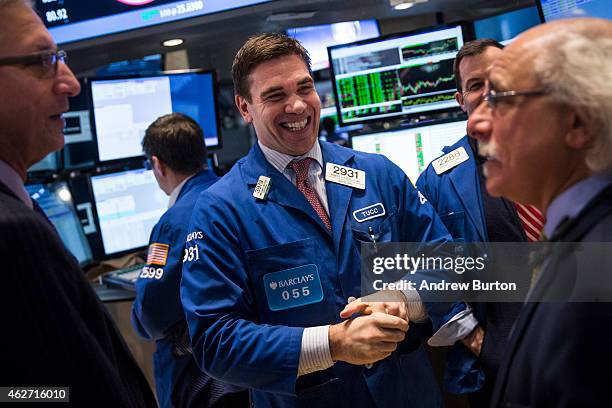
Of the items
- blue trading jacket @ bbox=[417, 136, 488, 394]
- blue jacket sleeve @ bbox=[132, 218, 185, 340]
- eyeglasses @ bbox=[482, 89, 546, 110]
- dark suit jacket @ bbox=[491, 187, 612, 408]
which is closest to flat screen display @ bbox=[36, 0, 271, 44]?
blue jacket sleeve @ bbox=[132, 218, 185, 340]

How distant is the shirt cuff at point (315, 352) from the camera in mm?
1772

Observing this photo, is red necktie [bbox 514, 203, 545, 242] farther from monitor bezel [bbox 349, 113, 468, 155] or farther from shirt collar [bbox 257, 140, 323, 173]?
monitor bezel [bbox 349, 113, 468, 155]

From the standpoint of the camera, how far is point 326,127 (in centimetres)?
433

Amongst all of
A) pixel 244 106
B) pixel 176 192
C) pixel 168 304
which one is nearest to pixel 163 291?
pixel 168 304

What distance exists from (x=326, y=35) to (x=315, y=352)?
2.83 meters

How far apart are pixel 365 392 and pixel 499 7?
248cm

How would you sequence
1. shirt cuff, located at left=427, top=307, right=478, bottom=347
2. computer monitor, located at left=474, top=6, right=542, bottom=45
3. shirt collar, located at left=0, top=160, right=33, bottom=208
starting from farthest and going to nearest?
computer monitor, located at left=474, top=6, right=542, bottom=45 → shirt cuff, located at left=427, top=307, right=478, bottom=347 → shirt collar, located at left=0, top=160, right=33, bottom=208

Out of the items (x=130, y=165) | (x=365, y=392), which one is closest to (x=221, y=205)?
(x=365, y=392)

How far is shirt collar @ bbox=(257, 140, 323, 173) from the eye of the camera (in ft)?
6.95

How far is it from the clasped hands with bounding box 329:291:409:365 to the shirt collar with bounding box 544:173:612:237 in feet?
1.99

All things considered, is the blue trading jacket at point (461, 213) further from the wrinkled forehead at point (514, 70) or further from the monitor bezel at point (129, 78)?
the monitor bezel at point (129, 78)

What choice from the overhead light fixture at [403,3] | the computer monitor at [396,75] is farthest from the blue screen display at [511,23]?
the overhead light fixture at [403,3]

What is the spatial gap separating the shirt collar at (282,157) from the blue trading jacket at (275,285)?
0.04m

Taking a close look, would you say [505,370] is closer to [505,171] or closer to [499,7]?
[505,171]
